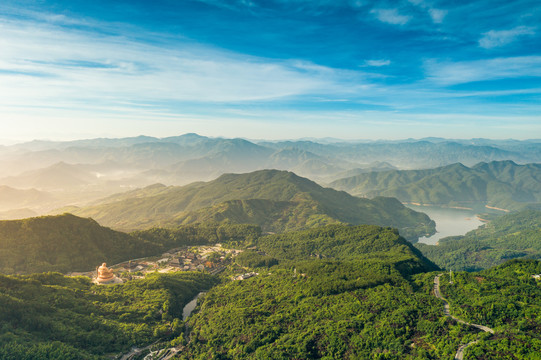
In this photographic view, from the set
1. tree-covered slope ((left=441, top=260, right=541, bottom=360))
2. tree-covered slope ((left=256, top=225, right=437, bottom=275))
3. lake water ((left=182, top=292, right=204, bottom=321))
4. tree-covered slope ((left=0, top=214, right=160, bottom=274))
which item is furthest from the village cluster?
tree-covered slope ((left=441, top=260, right=541, bottom=360))

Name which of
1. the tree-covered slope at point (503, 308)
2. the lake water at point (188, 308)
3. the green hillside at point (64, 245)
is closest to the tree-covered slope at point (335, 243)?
the green hillside at point (64, 245)

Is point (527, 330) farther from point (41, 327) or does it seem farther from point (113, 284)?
point (113, 284)

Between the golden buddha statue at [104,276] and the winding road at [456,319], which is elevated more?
the winding road at [456,319]

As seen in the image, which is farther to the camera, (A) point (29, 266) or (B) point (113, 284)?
(A) point (29, 266)

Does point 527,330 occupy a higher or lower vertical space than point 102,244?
higher

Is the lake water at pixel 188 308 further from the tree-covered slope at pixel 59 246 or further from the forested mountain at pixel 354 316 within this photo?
the tree-covered slope at pixel 59 246

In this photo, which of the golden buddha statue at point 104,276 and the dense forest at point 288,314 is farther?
the golden buddha statue at point 104,276

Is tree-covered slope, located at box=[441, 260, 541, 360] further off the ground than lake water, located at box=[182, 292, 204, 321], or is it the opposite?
tree-covered slope, located at box=[441, 260, 541, 360]

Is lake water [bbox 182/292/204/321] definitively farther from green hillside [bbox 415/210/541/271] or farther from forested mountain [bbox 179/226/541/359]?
green hillside [bbox 415/210/541/271]

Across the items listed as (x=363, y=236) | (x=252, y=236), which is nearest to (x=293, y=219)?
(x=252, y=236)
